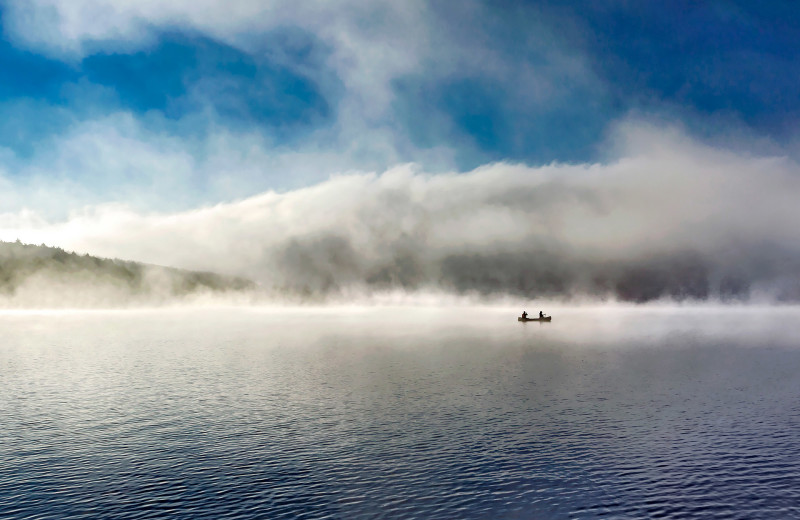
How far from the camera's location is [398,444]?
53.1 meters

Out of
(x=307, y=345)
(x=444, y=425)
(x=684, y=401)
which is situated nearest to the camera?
(x=444, y=425)

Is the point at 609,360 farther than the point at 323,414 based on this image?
Yes

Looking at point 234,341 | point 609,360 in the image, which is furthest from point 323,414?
point 234,341

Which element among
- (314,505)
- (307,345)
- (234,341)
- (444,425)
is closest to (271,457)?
(314,505)

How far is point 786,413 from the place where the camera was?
6906 centimetres

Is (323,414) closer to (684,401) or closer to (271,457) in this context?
(271,457)

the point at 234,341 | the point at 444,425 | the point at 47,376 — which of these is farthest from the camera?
the point at 234,341

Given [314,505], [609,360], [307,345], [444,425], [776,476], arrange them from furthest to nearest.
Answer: [307,345] → [609,360] → [444,425] → [776,476] → [314,505]

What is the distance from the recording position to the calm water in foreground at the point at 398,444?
127ft

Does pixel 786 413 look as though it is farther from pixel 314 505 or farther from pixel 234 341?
pixel 234 341

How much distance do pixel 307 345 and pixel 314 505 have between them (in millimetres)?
147346

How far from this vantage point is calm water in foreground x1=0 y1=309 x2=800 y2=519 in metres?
38.6

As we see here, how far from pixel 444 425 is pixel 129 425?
34.2 meters

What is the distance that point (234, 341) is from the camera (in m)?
200
